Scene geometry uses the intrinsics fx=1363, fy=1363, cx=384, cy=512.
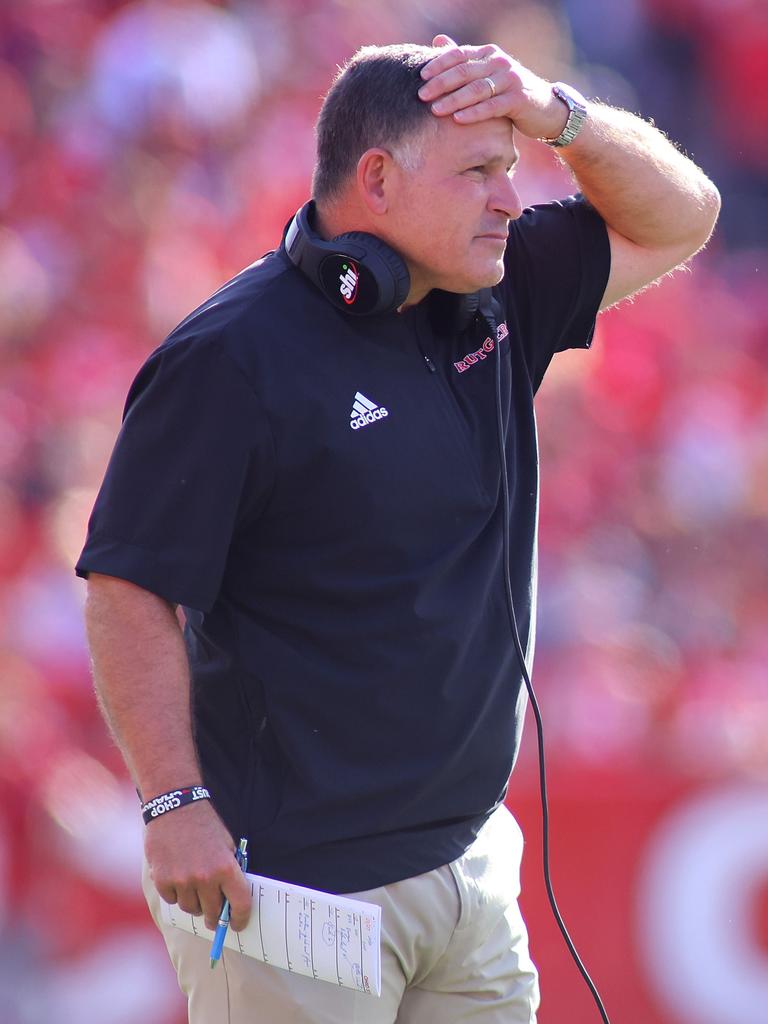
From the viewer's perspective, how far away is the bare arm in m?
1.67

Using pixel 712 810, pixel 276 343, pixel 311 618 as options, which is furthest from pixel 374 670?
pixel 712 810

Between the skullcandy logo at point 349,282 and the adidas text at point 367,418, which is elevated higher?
the skullcandy logo at point 349,282

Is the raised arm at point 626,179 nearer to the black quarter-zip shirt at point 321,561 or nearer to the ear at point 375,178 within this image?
the ear at point 375,178

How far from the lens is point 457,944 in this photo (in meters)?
1.95

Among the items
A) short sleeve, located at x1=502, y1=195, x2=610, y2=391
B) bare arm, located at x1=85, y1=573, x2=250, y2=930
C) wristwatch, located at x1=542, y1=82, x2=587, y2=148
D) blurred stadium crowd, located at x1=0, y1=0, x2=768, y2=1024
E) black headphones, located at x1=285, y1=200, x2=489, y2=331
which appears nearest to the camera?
bare arm, located at x1=85, y1=573, x2=250, y2=930

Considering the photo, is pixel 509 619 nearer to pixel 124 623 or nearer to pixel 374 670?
pixel 374 670

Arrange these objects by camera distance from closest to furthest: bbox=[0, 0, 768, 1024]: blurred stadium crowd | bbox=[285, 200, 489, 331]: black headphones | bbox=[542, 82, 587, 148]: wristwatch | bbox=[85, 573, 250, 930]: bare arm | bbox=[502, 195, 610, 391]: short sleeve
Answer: bbox=[85, 573, 250, 930]: bare arm, bbox=[285, 200, 489, 331]: black headphones, bbox=[542, 82, 587, 148]: wristwatch, bbox=[502, 195, 610, 391]: short sleeve, bbox=[0, 0, 768, 1024]: blurred stadium crowd

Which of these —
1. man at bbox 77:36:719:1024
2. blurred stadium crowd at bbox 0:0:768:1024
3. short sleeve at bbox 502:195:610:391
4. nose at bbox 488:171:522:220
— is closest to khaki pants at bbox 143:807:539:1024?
man at bbox 77:36:719:1024

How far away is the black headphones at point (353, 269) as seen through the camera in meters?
1.77

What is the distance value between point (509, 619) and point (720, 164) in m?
4.59

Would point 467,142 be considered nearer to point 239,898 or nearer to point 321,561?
point 321,561

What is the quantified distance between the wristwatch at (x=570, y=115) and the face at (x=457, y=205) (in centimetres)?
18

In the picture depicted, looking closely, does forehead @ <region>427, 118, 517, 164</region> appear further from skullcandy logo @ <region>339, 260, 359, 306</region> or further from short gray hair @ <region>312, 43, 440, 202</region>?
skullcandy logo @ <region>339, 260, 359, 306</region>

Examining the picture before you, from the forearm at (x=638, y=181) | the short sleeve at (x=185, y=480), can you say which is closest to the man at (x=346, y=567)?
the short sleeve at (x=185, y=480)
